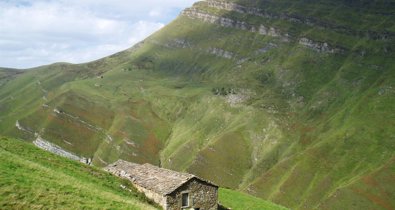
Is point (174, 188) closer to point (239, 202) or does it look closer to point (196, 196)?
point (196, 196)

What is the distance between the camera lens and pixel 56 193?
33.1 meters

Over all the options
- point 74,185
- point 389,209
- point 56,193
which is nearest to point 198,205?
point 74,185

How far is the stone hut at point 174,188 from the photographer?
49.1 m

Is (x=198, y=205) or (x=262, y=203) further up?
(x=198, y=205)

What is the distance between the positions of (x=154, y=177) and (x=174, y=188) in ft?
14.3

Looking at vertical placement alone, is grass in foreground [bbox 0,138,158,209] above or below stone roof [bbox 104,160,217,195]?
above

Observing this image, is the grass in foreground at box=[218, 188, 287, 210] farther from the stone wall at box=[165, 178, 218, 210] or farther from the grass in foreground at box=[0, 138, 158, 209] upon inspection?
the grass in foreground at box=[0, 138, 158, 209]

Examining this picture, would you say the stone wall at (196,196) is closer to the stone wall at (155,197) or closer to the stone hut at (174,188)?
the stone hut at (174,188)

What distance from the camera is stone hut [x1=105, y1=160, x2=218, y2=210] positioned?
4912 centimetres

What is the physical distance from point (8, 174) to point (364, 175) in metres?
187

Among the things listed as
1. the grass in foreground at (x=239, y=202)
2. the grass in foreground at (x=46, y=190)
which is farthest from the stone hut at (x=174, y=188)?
the grass in foreground at (x=239, y=202)

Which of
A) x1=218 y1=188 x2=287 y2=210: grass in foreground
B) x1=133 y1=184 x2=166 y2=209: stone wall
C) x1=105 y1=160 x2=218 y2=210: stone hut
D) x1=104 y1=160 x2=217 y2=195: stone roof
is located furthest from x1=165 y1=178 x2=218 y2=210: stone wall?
x1=218 y1=188 x2=287 y2=210: grass in foreground

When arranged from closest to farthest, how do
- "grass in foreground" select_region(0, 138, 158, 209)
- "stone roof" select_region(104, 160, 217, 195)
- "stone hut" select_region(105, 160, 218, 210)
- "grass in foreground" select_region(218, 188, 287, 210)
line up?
"grass in foreground" select_region(0, 138, 158, 209) → "stone hut" select_region(105, 160, 218, 210) → "stone roof" select_region(104, 160, 217, 195) → "grass in foreground" select_region(218, 188, 287, 210)

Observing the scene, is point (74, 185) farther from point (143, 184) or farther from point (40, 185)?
point (143, 184)
